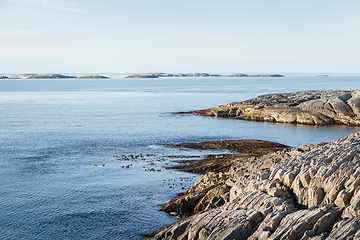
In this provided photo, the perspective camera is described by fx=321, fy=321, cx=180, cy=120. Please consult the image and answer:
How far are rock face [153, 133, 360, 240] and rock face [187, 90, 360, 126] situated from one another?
57.5 meters

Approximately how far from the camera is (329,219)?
1838cm

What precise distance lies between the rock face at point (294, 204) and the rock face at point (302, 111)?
57472 millimetres

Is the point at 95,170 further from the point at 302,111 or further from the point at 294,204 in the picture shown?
the point at 302,111

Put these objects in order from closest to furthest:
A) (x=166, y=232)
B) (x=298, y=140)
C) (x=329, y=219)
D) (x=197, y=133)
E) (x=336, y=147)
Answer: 1. (x=329, y=219)
2. (x=166, y=232)
3. (x=336, y=147)
4. (x=298, y=140)
5. (x=197, y=133)

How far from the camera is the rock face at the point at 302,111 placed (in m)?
79.2

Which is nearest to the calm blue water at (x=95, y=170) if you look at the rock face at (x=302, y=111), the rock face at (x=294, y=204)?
the rock face at (x=302, y=111)

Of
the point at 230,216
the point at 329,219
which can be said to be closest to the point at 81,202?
the point at 230,216

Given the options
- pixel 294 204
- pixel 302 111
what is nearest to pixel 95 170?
pixel 294 204

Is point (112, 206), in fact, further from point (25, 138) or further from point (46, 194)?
point (25, 138)

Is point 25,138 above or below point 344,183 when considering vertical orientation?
below

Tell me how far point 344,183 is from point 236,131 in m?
50.4

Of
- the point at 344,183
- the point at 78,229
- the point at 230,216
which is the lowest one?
the point at 78,229

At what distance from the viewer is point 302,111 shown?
84.5 metres

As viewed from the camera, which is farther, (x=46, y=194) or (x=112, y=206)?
(x=46, y=194)
